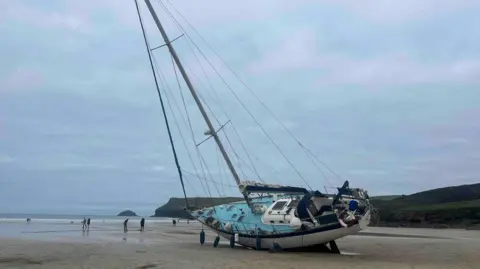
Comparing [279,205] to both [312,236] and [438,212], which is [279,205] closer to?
[312,236]

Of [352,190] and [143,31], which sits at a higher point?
[143,31]

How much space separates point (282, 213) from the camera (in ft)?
102

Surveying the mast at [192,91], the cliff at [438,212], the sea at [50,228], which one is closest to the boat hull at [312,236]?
the mast at [192,91]

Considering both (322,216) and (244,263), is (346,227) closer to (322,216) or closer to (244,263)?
(322,216)

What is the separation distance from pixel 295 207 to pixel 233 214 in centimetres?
544

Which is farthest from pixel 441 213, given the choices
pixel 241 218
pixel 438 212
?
pixel 241 218

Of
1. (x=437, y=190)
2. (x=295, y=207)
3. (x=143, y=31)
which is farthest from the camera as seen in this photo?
(x=437, y=190)

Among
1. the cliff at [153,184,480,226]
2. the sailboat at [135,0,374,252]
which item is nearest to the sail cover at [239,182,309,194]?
the sailboat at [135,0,374,252]

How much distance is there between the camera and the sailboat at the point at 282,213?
97.1 ft

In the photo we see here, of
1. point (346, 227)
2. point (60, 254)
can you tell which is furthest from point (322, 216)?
point (60, 254)

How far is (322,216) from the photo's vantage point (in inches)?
1166

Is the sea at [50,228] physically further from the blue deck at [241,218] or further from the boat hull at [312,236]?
the boat hull at [312,236]

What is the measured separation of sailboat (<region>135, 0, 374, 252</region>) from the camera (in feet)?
97.1

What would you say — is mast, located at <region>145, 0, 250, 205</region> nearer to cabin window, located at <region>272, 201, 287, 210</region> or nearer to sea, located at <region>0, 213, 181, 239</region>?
cabin window, located at <region>272, 201, 287, 210</region>
